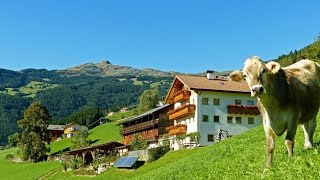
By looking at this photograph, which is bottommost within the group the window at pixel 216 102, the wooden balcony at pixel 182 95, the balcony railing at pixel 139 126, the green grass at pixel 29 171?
the green grass at pixel 29 171

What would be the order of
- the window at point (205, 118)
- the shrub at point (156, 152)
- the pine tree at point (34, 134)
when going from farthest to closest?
the pine tree at point (34, 134), the window at point (205, 118), the shrub at point (156, 152)

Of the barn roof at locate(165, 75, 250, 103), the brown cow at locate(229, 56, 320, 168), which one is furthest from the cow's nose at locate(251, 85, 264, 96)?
the barn roof at locate(165, 75, 250, 103)

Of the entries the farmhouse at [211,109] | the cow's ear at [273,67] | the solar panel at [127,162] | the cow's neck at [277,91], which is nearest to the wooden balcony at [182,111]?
the farmhouse at [211,109]

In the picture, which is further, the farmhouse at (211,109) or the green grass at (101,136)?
the green grass at (101,136)

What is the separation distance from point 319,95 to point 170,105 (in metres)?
77.7

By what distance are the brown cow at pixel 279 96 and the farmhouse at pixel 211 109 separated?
63354mm

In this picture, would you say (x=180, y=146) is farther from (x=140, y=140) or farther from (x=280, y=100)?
(x=280, y=100)

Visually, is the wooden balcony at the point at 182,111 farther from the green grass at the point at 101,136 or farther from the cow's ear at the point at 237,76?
the cow's ear at the point at 237,76

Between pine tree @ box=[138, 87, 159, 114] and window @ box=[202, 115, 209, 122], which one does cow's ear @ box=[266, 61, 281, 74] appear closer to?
window @ box=[202, 115, 209, 122]

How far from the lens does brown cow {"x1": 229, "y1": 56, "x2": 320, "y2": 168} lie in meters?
9.98

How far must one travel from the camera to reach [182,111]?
79.6 m

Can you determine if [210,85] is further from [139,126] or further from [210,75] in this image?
[139,126]

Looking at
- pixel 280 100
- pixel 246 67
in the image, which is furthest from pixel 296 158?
pixel 246 67

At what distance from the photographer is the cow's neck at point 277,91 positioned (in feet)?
34.0
